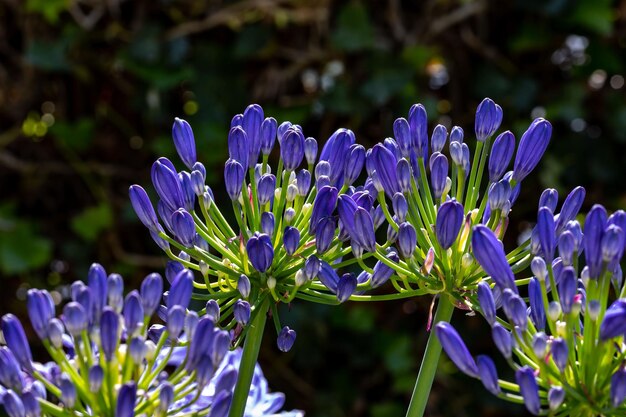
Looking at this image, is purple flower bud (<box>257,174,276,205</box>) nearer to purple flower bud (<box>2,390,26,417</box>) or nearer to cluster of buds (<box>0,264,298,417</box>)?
cluster of buds (<box>0,264,298,417</box>)

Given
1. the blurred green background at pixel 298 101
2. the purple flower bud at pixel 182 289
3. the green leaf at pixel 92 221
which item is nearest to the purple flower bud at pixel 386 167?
the purple flower bud at pixel 182 289

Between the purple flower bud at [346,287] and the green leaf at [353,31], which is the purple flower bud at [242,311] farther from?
the green leaf at [353,31]

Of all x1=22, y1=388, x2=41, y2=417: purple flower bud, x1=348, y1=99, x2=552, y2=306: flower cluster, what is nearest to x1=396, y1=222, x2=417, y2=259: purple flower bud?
x1=348, y1=99, x2=552, y2=306: flower cluster

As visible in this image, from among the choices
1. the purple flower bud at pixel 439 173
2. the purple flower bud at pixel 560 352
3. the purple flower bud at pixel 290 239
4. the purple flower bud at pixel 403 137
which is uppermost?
the purple flower bud at pixel 403 137

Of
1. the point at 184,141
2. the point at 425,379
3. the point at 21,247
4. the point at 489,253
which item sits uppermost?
the point at 184,141

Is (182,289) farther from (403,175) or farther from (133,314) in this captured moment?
(403,175)

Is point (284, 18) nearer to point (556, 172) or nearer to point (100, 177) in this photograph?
point (100, 177)

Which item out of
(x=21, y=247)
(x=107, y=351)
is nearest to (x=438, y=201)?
(x=107, y=351)
